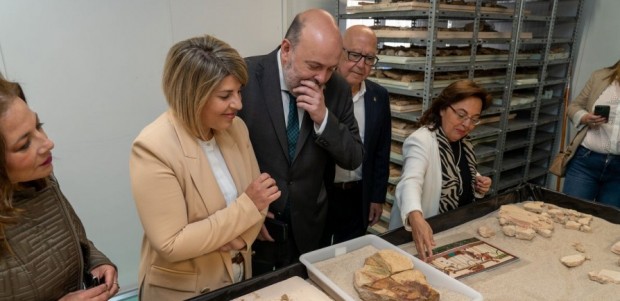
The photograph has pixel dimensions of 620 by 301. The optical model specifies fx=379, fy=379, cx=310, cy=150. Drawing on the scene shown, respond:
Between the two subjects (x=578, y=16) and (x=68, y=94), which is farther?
(x=578, y=16)

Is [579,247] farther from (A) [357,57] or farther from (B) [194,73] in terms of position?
(B) [194,73]

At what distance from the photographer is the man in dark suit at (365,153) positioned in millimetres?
1908

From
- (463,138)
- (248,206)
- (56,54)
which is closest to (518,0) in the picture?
(463,138)

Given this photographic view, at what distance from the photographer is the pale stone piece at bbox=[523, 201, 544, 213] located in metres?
1.81

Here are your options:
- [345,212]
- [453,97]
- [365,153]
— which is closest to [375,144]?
[365,153]

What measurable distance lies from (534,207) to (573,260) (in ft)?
1.49

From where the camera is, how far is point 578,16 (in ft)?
11.6

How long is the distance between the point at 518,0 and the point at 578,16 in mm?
1063

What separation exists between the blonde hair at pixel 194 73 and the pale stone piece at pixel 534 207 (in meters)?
1.53

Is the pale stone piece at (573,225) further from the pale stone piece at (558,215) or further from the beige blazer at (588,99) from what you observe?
the beige blazer at (588,99)

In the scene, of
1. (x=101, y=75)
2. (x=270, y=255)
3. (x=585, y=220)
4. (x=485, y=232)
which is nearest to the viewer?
(x=270, y=255)

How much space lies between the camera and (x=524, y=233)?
156cm

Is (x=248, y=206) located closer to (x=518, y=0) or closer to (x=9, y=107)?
(x=9, y=107)

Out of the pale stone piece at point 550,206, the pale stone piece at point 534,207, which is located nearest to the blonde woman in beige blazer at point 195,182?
the pale stone piece at point 534,207
